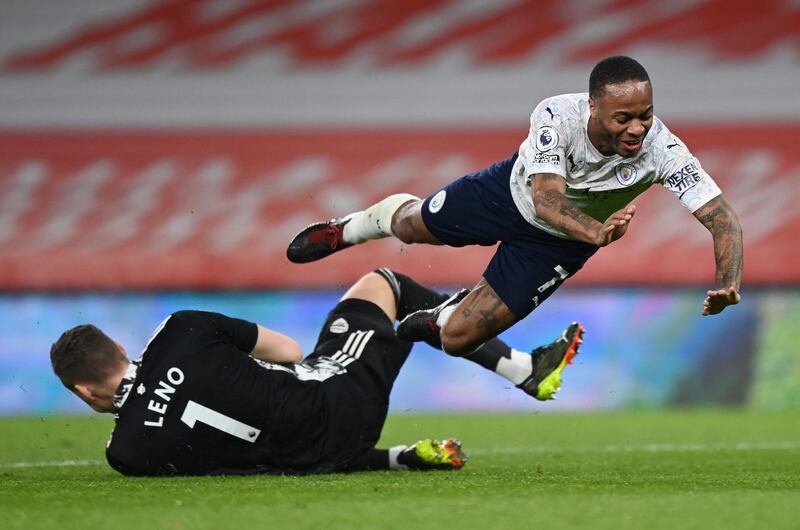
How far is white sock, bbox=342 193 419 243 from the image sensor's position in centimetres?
705

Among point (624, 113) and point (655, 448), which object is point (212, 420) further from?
point (655, 448)

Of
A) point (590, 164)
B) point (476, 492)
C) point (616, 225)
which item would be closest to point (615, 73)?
point (590, 164)

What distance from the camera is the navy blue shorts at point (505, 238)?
6484mm

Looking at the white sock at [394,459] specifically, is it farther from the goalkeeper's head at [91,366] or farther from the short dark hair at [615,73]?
the short dark hair at [615,73]

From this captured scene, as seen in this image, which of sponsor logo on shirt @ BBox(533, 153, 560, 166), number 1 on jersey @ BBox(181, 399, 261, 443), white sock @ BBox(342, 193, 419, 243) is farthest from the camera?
white sock @ BBox(342, 193, 419, 243)

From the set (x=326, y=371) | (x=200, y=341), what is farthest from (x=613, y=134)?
(x=200, y=341)

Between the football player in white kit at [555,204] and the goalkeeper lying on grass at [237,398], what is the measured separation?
1.84 feet

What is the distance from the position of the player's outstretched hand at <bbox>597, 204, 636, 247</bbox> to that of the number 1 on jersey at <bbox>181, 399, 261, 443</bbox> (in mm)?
1824

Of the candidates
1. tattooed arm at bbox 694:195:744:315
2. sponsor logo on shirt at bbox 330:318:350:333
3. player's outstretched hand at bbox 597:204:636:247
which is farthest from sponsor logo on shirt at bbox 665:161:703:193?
sponsor logo on shirt at bbox 330:318:350:333

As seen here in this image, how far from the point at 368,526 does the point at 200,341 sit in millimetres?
1817

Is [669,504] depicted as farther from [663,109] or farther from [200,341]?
[663,109]

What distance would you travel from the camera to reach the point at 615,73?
582cm

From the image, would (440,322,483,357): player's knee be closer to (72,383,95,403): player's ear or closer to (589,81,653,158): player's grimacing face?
(589,81,653,158): player's grimacing face

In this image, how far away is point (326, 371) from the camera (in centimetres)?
611
